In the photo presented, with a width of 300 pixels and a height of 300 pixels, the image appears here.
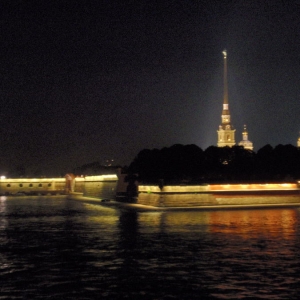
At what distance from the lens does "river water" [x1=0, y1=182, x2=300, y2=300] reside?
2752 cm

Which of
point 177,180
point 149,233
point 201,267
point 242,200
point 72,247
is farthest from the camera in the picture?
point 177,180

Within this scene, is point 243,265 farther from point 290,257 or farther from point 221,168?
point 221,168

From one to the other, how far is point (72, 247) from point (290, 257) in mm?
14029

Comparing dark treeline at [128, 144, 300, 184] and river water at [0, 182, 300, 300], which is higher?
dark treeline at [128, 144, 300, 184]

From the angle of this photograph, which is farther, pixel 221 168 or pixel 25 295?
pixel 221 168

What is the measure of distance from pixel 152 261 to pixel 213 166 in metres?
92.3

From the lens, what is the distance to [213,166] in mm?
128000

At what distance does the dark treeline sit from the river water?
60823mm

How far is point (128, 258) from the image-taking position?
38000mm

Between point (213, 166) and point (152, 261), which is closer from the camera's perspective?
point (152, 261)

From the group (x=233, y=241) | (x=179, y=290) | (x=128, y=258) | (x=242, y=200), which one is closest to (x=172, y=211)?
(x=242, y=200)

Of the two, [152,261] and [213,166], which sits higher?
[213,166]

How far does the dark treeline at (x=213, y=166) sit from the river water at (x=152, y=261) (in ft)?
200

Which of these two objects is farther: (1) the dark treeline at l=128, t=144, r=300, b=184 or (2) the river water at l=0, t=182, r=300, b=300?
(1) the dark treeline at l=128, t=144, r=300, b=184
